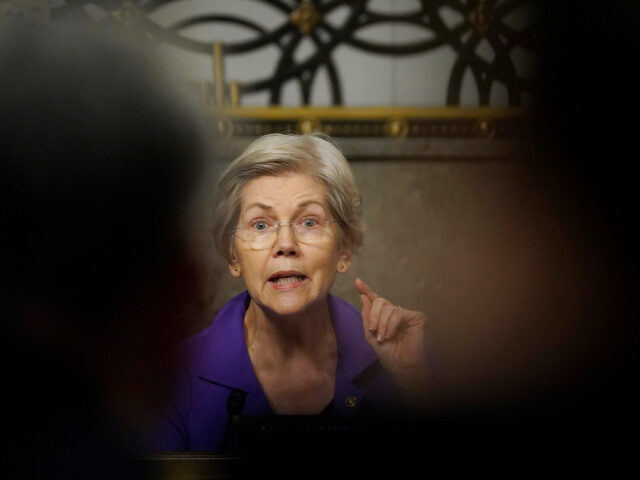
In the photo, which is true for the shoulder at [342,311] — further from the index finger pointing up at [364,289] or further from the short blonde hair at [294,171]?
the short blonde hair at [294,171]

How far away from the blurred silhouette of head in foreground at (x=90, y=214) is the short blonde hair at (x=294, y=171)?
0.14 m

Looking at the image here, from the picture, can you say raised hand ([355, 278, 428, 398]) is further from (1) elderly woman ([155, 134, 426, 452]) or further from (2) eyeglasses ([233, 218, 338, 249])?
(2) eyeglasses ([233, 218, 338, 249])

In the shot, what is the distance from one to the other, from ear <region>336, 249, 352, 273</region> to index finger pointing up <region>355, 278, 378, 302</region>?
0.20ft

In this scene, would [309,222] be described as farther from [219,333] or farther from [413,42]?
[413,42]

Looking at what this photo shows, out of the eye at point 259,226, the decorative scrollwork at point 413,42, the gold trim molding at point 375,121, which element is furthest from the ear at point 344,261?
the decorative scrollwork at point 413,42

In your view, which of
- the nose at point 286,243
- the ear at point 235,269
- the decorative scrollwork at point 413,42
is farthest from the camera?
the decorative scrollwork at point 413,42

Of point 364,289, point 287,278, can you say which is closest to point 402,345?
point 364,289

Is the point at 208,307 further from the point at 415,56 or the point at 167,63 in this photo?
the point at 415,56

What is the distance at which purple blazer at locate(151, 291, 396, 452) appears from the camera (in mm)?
2254

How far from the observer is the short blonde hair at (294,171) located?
2.22 m

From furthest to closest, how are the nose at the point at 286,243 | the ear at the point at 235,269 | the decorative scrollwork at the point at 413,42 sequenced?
the decorative scrollwork at the point at 413,42, the ear at the point at 235,269, the nose at the point at 286,243

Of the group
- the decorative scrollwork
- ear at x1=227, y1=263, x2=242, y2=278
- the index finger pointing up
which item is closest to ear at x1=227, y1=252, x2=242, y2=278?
ear at x1=227, y1=263, x2=242, y2=278

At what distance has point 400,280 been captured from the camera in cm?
237

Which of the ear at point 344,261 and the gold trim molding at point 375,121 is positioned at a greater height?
the gold trim molding at point 375,121
